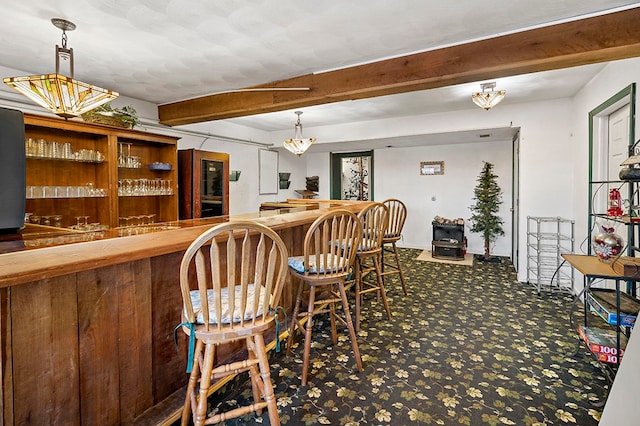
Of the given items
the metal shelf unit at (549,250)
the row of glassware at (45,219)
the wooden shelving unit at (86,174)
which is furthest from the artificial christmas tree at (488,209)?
the row of glassware at (45,219)

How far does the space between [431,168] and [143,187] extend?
549cm

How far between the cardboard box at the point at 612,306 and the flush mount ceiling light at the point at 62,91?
12.2ft

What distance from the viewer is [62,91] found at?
2.16 m

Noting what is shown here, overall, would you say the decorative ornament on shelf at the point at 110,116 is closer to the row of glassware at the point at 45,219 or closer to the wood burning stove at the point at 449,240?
the row of glassware at the point at 45,219

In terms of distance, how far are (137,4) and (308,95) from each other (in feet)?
5.63

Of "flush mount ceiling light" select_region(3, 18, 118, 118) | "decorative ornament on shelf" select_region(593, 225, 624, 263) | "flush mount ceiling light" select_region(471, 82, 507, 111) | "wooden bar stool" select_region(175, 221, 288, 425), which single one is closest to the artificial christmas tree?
"flush mount ceiling light" select_region(471, 82, 507, 111)

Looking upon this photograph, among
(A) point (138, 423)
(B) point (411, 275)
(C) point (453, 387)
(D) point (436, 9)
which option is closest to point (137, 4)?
(D) point (436, 9)

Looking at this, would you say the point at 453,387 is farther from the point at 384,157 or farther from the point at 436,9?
the point at 384,157

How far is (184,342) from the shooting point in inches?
72.5

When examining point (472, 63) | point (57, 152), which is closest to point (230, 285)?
point (472, 63)

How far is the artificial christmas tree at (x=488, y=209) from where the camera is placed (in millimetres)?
6020

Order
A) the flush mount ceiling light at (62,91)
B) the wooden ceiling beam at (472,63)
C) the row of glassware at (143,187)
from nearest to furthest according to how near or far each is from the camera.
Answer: the flush mount ceiling light at (62,91), the wooden ceiling beam at (472,63), the row of glassware at (143,187)

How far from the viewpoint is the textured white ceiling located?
2.12 metres

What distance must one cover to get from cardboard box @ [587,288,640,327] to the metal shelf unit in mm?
1896
